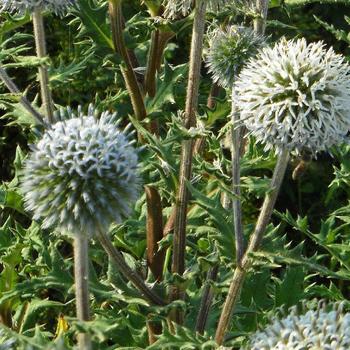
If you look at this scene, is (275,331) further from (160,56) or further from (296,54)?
(160,56)

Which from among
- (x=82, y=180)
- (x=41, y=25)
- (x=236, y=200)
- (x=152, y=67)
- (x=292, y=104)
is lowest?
(x=236, y=200)

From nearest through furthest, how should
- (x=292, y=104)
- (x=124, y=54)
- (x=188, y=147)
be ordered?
(x=292, y=104), (x=188, y=147), (x=124, y=54)

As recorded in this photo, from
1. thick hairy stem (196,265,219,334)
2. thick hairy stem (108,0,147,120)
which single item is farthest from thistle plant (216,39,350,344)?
thick hairy stem (108,0,147,120)

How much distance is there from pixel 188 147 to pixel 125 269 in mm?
563

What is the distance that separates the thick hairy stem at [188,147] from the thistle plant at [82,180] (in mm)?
398

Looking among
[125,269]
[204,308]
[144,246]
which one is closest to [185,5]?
[125,269]

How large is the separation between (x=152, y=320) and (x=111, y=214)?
80 cm

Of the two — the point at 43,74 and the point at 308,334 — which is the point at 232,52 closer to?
the point at 43,74

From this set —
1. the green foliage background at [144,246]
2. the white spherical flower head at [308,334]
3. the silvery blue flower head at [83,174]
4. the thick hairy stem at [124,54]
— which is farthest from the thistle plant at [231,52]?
the white spherical flower head at [308,334]

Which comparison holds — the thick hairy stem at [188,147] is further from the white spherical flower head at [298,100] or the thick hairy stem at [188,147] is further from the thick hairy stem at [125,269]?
the white spherical flower head at [298,100]

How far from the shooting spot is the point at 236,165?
2768 mm

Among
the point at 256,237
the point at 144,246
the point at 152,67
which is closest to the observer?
the point at 256,237

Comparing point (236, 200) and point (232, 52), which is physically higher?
point (232, 52)

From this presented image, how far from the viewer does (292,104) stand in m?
2.44
